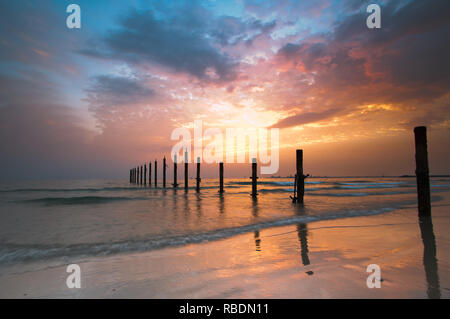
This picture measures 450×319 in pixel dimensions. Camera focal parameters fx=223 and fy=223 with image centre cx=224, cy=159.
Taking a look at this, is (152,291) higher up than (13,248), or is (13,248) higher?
(152,291)

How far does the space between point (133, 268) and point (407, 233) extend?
6.75 m

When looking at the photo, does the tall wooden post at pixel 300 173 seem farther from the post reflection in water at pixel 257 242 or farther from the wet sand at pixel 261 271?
the wet sand at pixel 261 271

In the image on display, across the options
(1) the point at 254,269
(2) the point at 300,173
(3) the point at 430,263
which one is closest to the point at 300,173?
(2) the point at 300,173

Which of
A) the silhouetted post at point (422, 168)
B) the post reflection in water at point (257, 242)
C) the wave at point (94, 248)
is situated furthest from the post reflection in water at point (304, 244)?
the silhouetted post at point (422, 168)

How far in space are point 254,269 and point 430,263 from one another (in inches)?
112

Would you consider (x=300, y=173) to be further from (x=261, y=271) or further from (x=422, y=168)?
(x=261, y=271)

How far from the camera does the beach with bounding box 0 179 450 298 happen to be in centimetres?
282

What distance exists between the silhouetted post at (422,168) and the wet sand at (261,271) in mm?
3940

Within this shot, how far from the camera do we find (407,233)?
19.4ft

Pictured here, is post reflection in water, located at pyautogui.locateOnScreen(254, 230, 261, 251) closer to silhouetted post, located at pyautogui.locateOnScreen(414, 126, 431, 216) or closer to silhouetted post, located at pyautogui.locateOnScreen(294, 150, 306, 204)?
silhouetted post, located at pyautogui.locateOnScreen(414, 126, 431, 216)

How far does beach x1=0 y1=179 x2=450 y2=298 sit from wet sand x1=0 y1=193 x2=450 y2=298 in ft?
0.04

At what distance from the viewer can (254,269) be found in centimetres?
356
